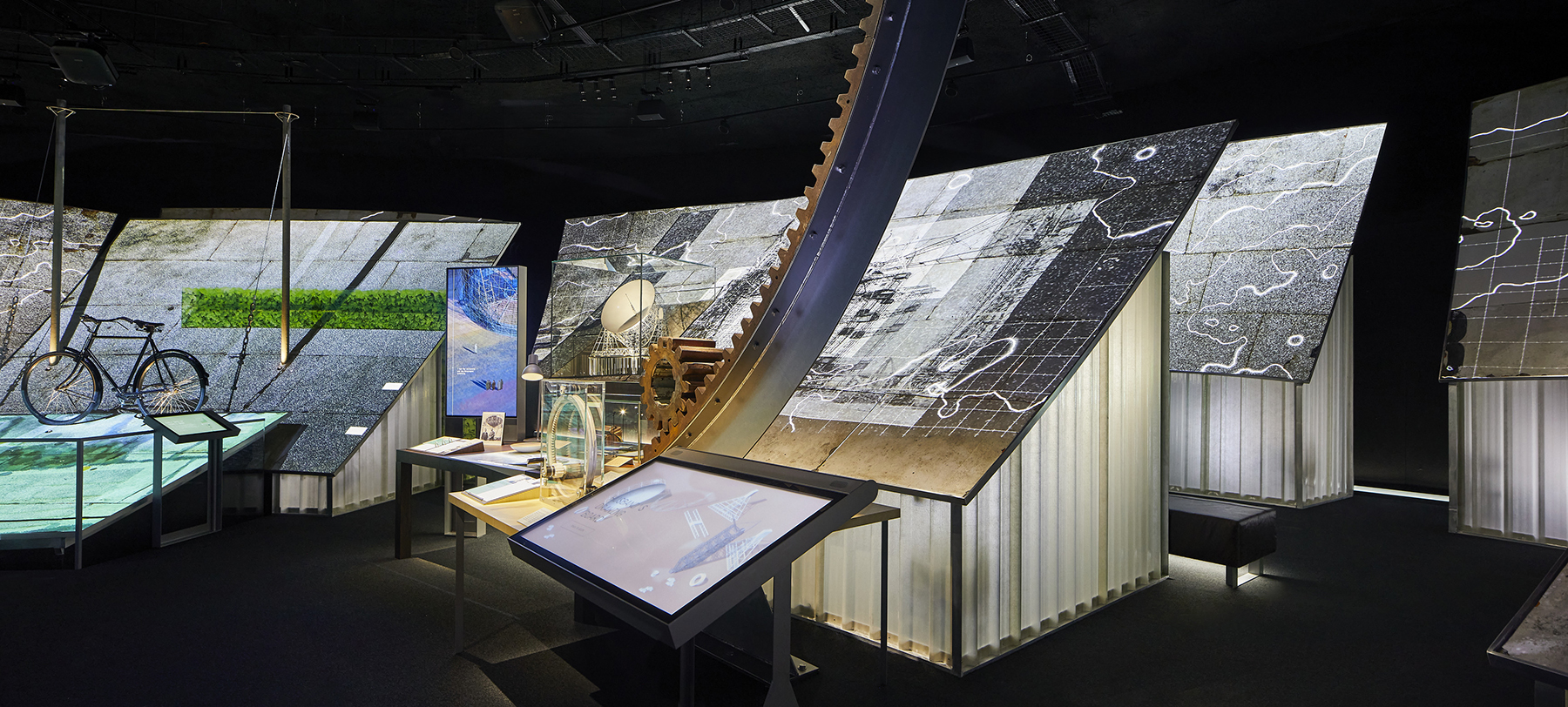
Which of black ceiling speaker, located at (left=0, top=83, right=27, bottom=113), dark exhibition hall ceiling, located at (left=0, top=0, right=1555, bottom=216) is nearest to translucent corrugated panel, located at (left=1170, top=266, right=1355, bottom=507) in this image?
dark exhibition hall ceiling, located at (left=0, top=0, right=1555, bottom=216)

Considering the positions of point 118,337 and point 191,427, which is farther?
point 118,337

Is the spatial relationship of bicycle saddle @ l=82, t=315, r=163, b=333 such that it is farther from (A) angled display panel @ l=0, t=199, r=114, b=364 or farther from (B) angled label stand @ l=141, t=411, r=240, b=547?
(B) angled label stand @ l=141, t=411, r=240, b=547

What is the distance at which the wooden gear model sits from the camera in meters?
1.12

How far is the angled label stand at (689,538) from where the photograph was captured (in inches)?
52.9

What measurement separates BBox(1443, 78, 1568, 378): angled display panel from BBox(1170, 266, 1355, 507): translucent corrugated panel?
1.00m

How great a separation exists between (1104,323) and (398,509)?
415 centimetres

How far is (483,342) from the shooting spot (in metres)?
5.77

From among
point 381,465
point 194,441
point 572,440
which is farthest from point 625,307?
point 381,465

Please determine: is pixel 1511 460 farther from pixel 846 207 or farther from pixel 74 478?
pixel 74 478

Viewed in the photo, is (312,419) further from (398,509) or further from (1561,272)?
(1561,272)

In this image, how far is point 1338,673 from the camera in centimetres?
291

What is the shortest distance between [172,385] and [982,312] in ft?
21.8

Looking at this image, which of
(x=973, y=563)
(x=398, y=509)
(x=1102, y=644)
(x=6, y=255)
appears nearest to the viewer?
(x=973, y=563)

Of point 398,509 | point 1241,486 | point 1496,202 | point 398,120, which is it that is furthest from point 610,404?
point 398,120
